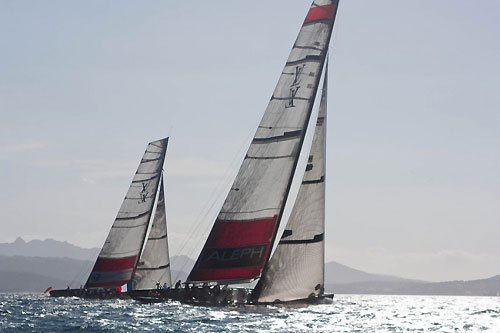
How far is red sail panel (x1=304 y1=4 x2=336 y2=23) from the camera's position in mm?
47062

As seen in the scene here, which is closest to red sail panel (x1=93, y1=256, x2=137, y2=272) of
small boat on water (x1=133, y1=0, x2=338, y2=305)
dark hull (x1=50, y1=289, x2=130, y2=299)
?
dark hull (x1=50, y1=289, x2=130, y2=299)

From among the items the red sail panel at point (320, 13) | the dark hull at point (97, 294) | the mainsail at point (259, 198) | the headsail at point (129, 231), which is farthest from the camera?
the dark hull at point (97, 294)

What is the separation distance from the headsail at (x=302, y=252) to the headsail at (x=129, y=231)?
29.9m

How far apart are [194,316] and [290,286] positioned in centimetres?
660

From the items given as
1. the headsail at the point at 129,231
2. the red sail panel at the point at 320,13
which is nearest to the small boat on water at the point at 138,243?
the headsail at the point at 129,231

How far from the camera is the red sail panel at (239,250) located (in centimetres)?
4534

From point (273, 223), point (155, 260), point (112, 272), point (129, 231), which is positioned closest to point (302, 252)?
point (273, 223)

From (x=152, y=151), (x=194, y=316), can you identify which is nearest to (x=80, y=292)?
(x=152, y=151)

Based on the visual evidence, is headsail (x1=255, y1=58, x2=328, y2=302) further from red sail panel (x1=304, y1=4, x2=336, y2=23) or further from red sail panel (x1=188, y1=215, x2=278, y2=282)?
red sail panel (x1=304, y1=4, x2=336, y2=23)

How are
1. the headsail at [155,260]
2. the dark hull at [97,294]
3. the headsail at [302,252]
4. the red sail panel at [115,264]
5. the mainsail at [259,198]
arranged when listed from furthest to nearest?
the dark hull at [97,294] → the red sail panel at [115,264] → the headsail at [155,260] → the mainsail at [259,198] → the headsail at [302,252]

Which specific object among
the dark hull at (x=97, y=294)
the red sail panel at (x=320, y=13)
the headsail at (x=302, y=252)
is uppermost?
the red sail panel at (x=320, y=13)

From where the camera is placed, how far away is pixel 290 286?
44.8 metres

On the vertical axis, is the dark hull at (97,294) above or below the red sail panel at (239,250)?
below

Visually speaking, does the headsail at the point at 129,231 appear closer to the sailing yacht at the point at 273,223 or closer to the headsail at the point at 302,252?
the sailing yacht at the point at 273,223
